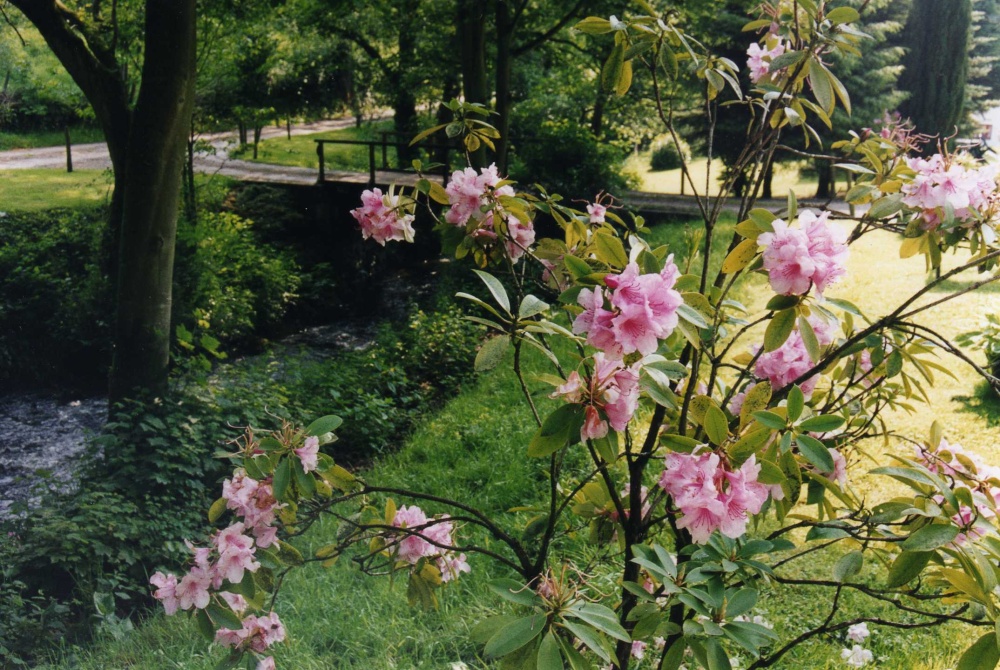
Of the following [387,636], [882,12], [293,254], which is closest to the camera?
[387,636]

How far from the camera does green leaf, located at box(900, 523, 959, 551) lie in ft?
3.82

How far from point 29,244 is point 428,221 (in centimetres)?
400

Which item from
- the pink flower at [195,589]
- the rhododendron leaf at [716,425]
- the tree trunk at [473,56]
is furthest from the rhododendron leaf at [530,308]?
the tree trunk at [473,56]

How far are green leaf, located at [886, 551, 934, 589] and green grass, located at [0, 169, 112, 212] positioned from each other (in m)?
6.74

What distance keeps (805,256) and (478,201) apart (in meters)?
0.76

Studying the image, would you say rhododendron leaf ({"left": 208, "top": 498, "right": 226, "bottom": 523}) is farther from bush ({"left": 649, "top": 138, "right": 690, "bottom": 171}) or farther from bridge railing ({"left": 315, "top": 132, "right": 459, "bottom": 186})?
bush ({"left": 649, "top": 138, "right": 690, "bottom": 171})

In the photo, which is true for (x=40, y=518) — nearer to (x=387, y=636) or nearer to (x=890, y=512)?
(x=387, y=636)

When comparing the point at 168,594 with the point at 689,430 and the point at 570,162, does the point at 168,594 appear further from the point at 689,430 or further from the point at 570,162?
the point at 570,162

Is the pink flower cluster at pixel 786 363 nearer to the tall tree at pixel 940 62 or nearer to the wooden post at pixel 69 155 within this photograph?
the wooden post at pixel 69 155

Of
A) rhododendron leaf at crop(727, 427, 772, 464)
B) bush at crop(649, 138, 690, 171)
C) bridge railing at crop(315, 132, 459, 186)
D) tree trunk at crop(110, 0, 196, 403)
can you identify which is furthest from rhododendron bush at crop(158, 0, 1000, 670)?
bush at crop(649, 138, 690, 171)

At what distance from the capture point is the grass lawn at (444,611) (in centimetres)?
291

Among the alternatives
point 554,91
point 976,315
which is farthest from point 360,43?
point 976,315

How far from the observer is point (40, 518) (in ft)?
12.3

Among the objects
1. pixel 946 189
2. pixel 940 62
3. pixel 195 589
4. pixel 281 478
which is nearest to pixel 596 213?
pixel 946 189
